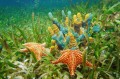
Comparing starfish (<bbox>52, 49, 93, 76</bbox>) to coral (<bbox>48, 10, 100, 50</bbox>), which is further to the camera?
coral (<bbox>48, 10, 100, 50</bbox>)

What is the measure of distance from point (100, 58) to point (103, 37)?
2.11 ft

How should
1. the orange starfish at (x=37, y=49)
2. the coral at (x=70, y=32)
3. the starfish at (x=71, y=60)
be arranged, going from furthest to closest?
the coral at (x=70, y=32), the orange starfish at (x=37, y=49), the starfish at (x=71, y=60)

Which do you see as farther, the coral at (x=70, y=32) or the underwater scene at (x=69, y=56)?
the coral at (x=70, y=32)

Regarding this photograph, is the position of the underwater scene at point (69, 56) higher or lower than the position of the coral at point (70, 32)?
lower

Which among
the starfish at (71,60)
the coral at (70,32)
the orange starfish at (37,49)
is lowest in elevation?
the starfish at (71,60)

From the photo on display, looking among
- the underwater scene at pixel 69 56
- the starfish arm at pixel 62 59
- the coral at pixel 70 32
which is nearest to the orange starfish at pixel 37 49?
the underwater scene at pixel 69 56

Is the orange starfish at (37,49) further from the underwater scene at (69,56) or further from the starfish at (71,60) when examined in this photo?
the starfish at (71,60)

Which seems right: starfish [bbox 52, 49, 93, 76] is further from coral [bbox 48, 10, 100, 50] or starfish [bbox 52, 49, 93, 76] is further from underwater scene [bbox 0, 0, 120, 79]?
coral [bbox 48, 10, 100, 50]

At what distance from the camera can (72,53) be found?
3576 millimetres

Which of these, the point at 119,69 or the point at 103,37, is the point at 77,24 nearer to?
the point at 103,37

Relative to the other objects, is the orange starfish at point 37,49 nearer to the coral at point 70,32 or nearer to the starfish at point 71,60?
the coral at point 70,32

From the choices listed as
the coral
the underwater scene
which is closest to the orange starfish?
the underwater scene

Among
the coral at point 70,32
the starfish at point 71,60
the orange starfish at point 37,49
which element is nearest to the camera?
the starfish at point 71,60

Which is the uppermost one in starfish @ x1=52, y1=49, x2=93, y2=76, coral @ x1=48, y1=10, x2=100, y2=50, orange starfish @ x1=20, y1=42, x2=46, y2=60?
coral @ x1=48, y1=10, x2=100, y2=50
